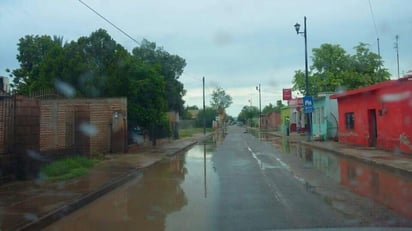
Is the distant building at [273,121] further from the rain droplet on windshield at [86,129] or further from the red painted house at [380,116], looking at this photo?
the rain droplet on windshield at [86,129]

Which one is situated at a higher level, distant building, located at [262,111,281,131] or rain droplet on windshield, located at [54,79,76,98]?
rain droplet on windshield, located at [54,79,76,98]

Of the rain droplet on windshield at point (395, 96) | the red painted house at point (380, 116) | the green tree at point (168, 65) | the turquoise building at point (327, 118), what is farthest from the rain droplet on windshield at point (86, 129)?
the green tree at point (168, 65)

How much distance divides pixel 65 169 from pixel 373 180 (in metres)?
9.92

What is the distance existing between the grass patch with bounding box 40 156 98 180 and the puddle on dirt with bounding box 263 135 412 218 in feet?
27.3

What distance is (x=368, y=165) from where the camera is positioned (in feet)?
63.6

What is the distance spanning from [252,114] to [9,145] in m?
142

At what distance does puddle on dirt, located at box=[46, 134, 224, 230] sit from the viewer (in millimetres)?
8742

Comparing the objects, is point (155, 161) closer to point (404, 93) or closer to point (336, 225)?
point (404, 93)

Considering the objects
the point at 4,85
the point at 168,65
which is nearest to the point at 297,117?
the point at 168,65

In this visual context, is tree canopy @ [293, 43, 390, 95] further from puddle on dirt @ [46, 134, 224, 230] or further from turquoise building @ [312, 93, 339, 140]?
puddle on dirt @ [46, 134, 224, 230]

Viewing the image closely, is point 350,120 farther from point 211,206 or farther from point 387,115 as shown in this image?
point 211,206

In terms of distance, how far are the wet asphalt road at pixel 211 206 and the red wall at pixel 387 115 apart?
9024mm

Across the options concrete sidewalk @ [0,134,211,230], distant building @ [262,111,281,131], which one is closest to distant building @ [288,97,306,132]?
distant building @ [262,111,281,131]

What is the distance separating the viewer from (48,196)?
1142 centimetres
